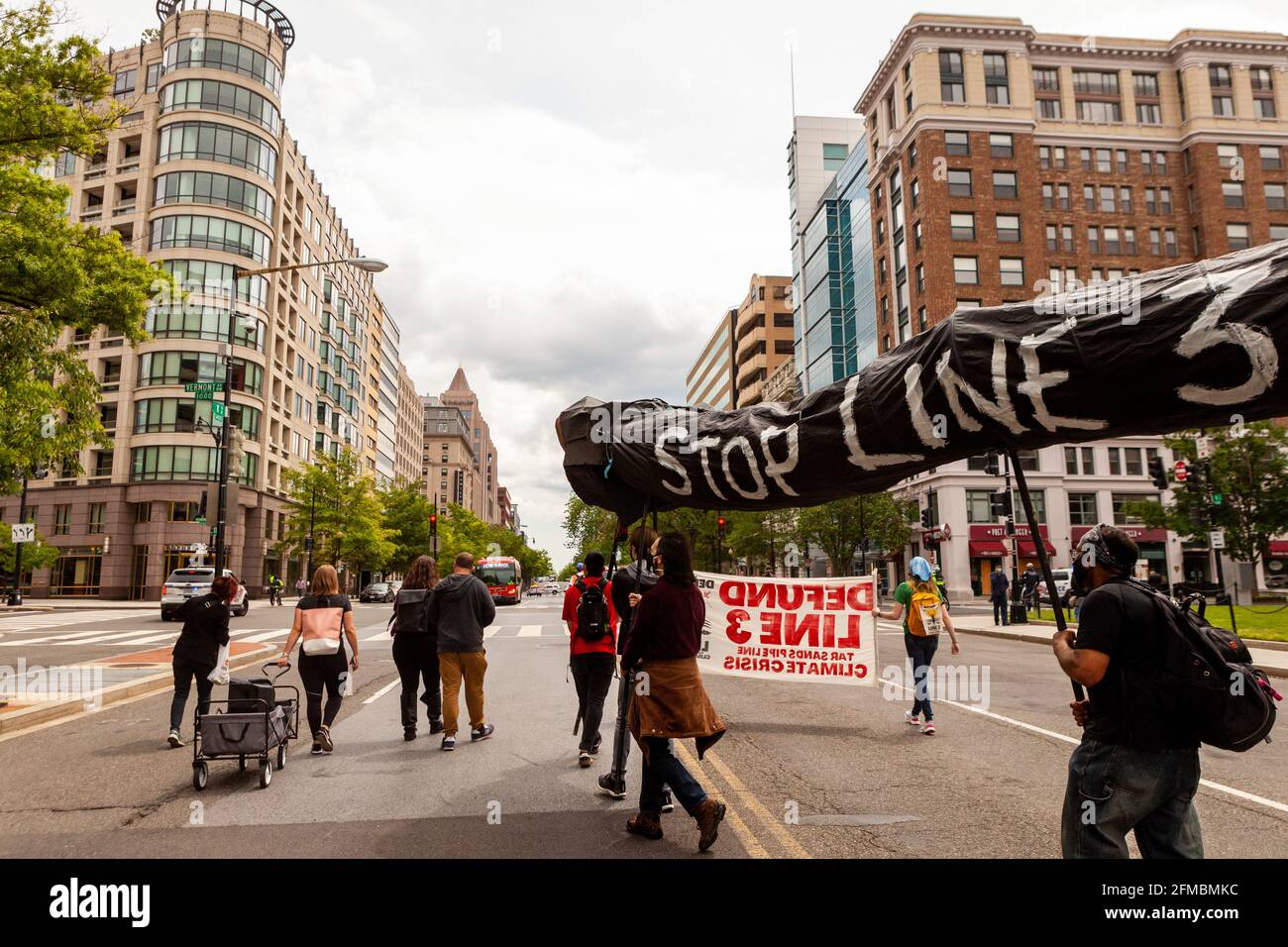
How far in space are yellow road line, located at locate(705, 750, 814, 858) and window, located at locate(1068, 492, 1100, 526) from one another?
164 ft

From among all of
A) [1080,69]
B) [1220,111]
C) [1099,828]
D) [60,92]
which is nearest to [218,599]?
[1099,828]

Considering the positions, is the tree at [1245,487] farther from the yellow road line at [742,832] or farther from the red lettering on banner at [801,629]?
the yellow road line at [742,832]

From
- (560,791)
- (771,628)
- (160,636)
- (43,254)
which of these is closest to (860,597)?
(771,628)

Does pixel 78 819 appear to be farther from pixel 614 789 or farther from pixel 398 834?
pixel 614 789

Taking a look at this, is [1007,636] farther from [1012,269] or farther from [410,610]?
[1012,269]

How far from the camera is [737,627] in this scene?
9180mm

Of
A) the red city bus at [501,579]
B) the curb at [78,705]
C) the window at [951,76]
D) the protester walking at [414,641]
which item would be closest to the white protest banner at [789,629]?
the protester walking at [414,641]

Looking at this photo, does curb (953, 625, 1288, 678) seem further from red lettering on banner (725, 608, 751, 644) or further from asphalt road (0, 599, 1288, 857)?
red lettering on banner (725, 608, 751, 644)

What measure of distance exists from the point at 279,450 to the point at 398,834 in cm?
5640

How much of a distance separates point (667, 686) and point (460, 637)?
139 inches

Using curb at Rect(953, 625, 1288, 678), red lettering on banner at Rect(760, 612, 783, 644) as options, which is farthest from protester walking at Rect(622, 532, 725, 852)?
curb at Rect(953, 625, 1288, 678)

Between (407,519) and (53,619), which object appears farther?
(407,519)

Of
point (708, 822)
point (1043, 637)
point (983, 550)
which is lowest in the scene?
point (1043, 637)

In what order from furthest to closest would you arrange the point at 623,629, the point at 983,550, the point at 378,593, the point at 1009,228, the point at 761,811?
the point at 378,593 < the point at 1009,228 < the point at 983,550 < the point at 623,629 < the point at 761,811
